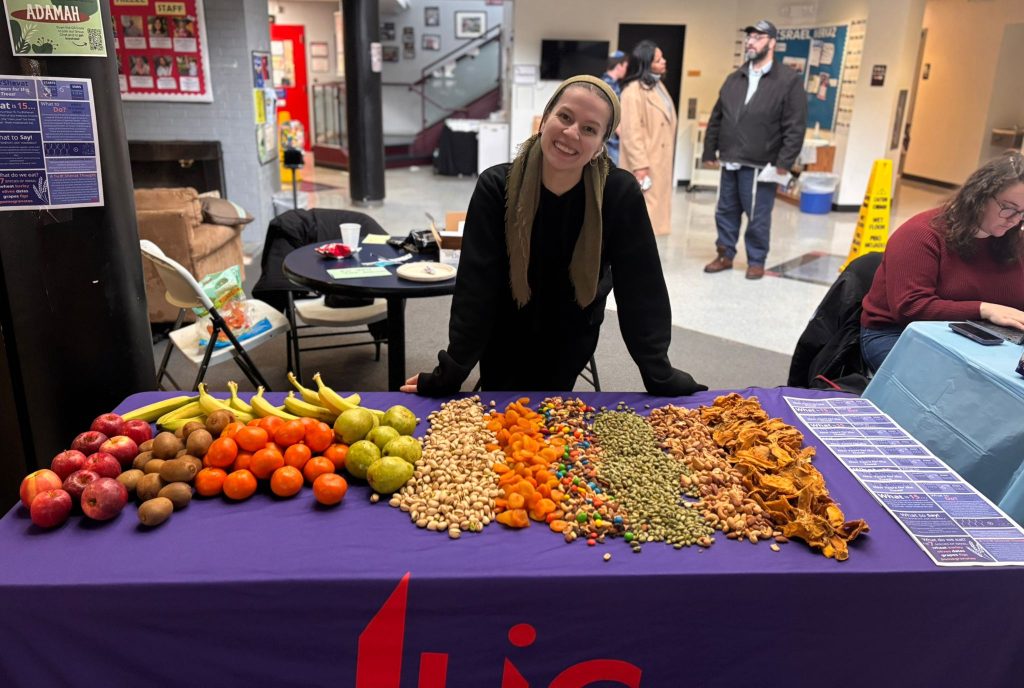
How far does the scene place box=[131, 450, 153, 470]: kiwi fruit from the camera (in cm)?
165

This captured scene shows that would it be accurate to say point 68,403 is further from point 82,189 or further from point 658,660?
point 658,660

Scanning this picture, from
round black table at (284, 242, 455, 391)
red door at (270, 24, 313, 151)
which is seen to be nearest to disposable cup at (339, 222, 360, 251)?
round black table at (284, 242, 455, 391)

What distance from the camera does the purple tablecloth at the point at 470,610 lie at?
139cm

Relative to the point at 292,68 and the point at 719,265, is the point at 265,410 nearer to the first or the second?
the point at 719,265

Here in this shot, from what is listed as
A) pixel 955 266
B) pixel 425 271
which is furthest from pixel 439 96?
pixel 955 266

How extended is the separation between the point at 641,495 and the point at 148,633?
3.30 ft

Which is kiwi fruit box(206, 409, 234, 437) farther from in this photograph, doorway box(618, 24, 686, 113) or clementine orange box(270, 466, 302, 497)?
doorway box(618, 24, 686, 113)

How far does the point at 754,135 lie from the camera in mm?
6086

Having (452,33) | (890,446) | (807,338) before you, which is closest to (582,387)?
(807,338)

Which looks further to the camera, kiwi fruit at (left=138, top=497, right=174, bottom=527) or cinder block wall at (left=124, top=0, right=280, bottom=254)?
cinder block wall at (left=124, top=0, right=280, bottom=254)

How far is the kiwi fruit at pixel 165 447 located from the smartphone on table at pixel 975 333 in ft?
7.28

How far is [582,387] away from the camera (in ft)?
13.4

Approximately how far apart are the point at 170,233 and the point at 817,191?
7.74 m

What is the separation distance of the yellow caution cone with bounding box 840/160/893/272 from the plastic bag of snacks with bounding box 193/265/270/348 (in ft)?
15.0
